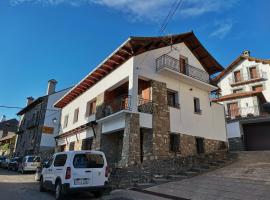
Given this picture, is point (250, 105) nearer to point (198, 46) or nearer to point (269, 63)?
point (269, 63)

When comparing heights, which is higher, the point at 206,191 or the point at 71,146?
the point at 71,146

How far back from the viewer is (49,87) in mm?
31875

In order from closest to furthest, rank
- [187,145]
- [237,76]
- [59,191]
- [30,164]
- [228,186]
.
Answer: [59,191] → [228,186] → [187,145] → [30,164] → [237,76]

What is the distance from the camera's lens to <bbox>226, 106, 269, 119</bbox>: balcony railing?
26.7 m

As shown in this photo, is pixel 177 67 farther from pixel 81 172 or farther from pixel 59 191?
pixel 59 191

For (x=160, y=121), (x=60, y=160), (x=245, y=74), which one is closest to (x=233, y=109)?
(x=245, y=74)

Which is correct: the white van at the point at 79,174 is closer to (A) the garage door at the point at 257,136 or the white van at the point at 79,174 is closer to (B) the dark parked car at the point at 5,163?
(B) the dark parked car at the point at 5,163

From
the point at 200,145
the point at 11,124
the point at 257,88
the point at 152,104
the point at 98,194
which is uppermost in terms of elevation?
the point at 257,88

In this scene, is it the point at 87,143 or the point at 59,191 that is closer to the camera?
the point at 59,191

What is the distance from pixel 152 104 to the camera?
13.5 metres

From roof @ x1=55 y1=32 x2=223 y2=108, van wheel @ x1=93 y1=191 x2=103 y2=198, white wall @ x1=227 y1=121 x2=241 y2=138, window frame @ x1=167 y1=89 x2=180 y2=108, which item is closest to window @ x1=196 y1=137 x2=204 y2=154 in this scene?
window frame @ x1=167 y1=89 x2=180 y2=108

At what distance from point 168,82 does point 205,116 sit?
4126 millimetres

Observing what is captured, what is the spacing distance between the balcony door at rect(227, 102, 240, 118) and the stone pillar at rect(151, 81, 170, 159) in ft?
56.4

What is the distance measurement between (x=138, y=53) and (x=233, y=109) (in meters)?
19.3
